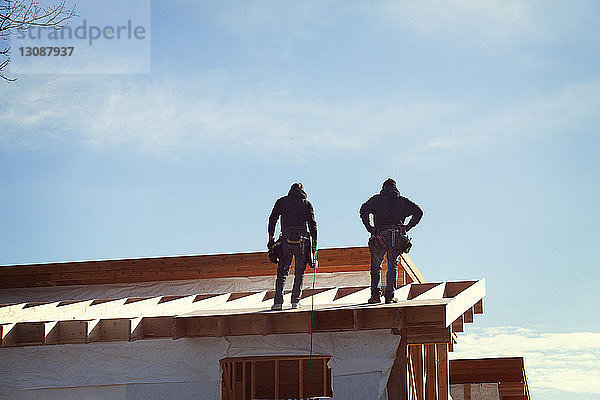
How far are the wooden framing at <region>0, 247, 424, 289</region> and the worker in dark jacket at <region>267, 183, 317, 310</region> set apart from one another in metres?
5.42

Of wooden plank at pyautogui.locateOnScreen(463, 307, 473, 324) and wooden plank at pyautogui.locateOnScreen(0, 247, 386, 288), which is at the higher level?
wooden plank at pyautogui.locateOnScreen(0, 247, 386, 288)

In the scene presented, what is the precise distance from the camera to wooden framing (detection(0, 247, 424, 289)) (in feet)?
57.9

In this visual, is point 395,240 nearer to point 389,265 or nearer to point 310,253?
point 389,265

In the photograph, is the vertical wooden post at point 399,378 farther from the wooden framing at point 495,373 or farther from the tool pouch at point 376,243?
the wooden framing at point 495,373

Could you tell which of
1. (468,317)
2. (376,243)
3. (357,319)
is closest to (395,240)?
(376,243)

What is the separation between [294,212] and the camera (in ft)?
39.3

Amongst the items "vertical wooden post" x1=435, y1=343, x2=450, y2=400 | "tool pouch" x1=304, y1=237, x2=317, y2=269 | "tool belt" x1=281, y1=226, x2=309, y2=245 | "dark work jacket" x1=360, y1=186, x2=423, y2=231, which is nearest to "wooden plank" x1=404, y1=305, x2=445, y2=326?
"dark work jacket" x1=360, y1=186, x2=423, y2=231

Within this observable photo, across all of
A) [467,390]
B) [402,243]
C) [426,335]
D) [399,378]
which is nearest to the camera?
[399,378]

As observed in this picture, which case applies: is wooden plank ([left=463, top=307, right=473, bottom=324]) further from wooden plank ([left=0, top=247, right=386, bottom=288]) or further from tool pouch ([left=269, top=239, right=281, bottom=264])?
tool pouch ([left=269, top=239, right=281, bottom=264])

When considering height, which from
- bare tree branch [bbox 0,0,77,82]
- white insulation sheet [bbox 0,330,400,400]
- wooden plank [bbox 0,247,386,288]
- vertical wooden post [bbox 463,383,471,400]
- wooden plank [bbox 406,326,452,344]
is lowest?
vertical wooden post [bbox 463,383,471,400]

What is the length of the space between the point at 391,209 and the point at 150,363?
388cm

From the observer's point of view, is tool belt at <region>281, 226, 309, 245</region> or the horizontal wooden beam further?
the horizontal wooden beam

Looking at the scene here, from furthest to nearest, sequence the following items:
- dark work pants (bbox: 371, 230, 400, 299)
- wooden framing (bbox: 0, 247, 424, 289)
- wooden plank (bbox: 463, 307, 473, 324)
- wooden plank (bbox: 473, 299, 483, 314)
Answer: wooden framing (bbox: 0, 247, 424, 289) < wooden plank (bbox: 473, 299, 483, 314) < wooden plank (bbox: 463, 307, 473, 324) < dark work pants (bbox: 371, 230, 400, 299)

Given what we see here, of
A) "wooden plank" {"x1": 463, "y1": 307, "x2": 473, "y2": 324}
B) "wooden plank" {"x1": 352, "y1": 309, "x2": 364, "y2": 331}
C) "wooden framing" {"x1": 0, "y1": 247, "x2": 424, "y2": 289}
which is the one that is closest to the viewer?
"wooden plank" {"x1": 352, "y1": 309, "x2": 364, "y2": 331}
